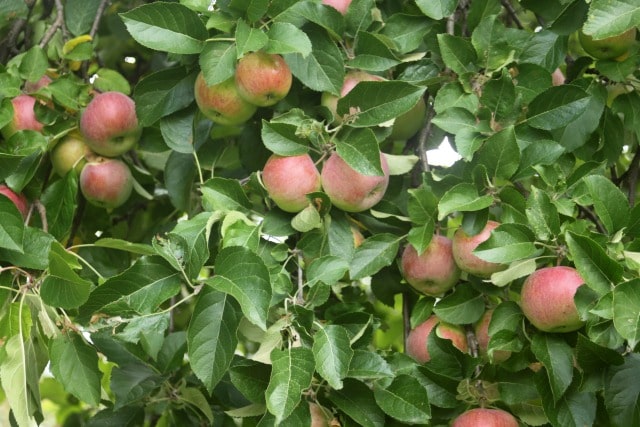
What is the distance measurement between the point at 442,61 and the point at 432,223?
33cm

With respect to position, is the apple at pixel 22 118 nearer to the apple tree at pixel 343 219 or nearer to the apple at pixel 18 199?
the apple tree at pixel 343 219

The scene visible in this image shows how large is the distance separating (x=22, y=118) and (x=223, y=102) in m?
0.41

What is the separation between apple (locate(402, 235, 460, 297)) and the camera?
4.60 feet

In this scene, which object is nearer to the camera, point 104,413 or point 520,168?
point 520,168

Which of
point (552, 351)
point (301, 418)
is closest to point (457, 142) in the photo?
point (552, 351)

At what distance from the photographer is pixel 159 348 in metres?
1.79

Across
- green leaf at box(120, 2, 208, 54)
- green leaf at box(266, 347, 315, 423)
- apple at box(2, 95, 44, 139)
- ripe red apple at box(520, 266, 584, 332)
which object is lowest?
apple at box(2, 95, 44, 139)

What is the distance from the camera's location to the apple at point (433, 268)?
1403 mm

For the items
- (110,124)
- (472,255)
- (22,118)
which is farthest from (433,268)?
(22,118)

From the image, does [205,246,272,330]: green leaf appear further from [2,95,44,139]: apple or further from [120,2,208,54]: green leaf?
[2,95,44,139]: apple

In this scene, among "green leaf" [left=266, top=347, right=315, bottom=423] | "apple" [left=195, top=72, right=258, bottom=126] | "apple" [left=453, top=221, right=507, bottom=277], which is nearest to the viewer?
"green leaf" [left=266, top=347, right=315, bottom=423]

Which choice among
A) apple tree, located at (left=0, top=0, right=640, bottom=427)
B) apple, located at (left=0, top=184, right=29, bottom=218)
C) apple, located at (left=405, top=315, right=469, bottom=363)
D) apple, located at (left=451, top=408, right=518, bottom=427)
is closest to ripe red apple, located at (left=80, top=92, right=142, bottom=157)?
apple tree, located at (left=0, top=0, right=640, bottom=427)

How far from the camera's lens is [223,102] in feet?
4.86

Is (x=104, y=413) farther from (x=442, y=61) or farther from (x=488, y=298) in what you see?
(x=442, y=61)
